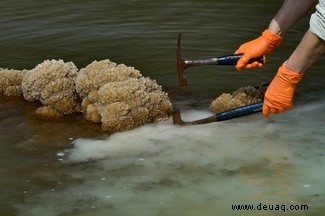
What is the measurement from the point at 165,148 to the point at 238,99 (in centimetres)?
52

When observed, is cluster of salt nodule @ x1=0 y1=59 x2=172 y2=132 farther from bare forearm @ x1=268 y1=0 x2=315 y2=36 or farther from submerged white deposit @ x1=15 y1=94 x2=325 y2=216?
bare forearm @ x1=268 y1=0 x2=315 y2=36

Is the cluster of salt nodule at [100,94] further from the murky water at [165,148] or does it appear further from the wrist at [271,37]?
the wrist at [271,37]

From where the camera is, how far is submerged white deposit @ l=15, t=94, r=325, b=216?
248 centimetres

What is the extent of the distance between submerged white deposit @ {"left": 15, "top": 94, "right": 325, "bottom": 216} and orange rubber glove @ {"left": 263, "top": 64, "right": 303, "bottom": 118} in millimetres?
221

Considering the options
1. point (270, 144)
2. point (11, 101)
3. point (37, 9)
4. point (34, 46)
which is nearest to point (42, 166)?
point (11, 101)

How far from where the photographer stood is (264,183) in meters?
2.62

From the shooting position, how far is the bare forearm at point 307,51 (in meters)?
2.53

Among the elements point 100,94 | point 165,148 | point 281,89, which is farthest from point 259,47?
point 100,94

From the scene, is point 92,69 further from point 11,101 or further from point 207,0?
point 207,0

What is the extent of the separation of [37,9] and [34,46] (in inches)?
33.4

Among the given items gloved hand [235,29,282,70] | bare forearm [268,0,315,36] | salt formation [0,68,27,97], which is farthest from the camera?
salt formation [0,68,27,97]

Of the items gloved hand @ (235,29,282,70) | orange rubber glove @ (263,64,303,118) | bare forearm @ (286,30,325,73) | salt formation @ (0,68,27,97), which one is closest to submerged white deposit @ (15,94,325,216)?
orange rubber glove @ (263,64,303,118)

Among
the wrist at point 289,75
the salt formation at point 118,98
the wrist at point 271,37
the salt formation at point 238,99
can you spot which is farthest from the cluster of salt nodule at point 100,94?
the wrist at point 289,75

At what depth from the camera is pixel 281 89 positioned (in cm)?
278
